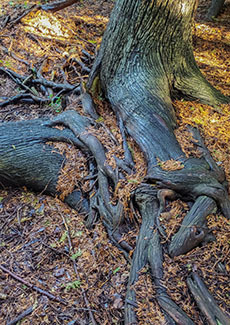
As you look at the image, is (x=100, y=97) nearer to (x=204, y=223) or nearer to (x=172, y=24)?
(x=172, y=24)

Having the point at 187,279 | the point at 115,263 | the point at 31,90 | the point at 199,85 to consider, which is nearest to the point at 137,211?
the point at 115,263

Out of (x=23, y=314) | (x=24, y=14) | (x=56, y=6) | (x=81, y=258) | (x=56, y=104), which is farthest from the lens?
(x=56, y=6)

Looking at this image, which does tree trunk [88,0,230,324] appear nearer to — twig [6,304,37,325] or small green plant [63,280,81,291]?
small green plant [63,280,81,291]

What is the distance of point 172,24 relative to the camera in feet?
12.9

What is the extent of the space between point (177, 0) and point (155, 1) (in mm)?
337

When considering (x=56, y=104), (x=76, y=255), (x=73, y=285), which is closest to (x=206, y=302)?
(x=73, y=285)

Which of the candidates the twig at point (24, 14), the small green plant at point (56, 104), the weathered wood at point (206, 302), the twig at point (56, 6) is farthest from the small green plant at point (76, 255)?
the twig at point (56, 6)

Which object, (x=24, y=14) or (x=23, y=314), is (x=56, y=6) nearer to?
(x=24, y=14)

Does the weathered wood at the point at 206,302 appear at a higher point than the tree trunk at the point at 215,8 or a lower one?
lower

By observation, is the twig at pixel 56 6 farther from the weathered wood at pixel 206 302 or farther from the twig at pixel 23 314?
the weathered wood at pixel 206 302

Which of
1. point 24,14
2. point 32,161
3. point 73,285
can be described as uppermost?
point 24,14

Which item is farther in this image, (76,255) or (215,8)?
(215,8)

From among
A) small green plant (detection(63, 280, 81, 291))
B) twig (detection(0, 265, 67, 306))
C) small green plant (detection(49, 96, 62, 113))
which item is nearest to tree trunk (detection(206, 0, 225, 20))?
small green plant (detection(49, 96, 62, 113))

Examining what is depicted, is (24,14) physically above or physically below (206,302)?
above
